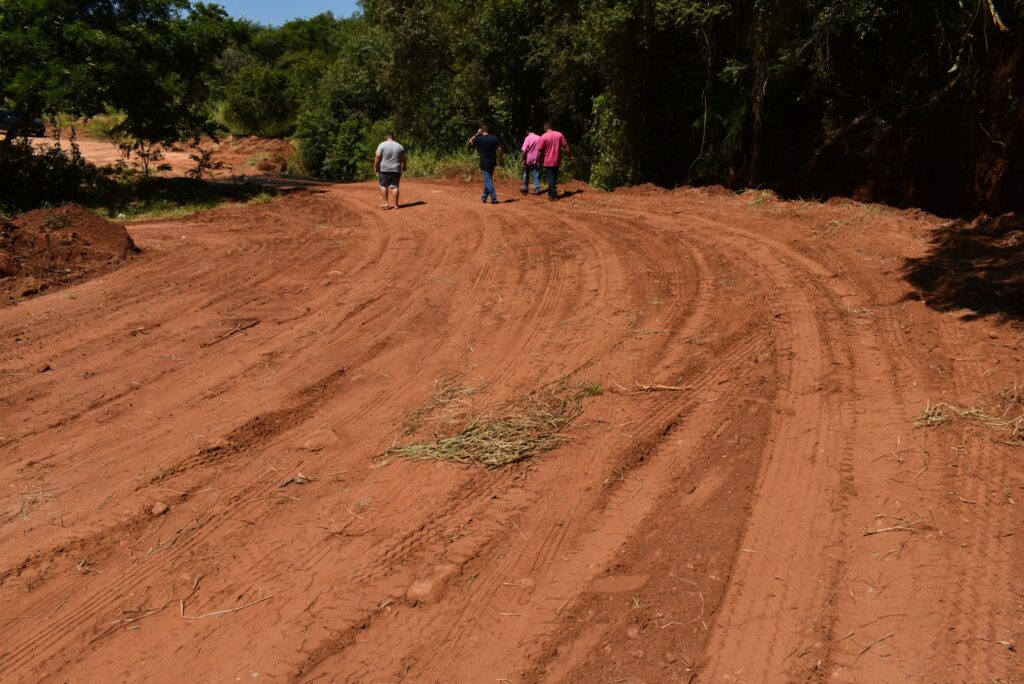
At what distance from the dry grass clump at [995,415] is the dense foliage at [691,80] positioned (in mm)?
4372

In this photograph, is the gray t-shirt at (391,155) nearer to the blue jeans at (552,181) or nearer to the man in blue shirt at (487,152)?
the man in blue shirt at (487,152)

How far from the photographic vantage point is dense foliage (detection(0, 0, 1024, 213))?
1190cm

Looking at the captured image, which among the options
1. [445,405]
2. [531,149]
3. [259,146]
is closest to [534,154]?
[531,149]

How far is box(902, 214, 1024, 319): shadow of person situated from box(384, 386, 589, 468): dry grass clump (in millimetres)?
4312

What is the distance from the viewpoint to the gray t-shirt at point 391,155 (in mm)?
15789

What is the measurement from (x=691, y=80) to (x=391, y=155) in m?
6.60

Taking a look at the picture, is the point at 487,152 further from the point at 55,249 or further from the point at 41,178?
the point at 41,178

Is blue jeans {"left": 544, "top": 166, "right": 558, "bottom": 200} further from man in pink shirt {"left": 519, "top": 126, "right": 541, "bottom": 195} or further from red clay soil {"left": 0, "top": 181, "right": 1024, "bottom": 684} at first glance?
red clay soil {"left": 0, "top": 181, "right": 1024, "bottom": 684}

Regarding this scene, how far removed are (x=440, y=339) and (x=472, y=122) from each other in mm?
17845

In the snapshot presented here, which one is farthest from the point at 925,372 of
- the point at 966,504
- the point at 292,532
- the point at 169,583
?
the point at 169,583

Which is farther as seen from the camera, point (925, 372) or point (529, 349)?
point (529, 349)

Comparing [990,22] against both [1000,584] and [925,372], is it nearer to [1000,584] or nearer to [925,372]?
[925,372]

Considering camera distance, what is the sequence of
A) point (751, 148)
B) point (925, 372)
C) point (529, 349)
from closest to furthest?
1. point (925, 372)
2. point (529, 349)
3. point (751, 148)

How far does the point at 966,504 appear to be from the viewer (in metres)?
4.76
